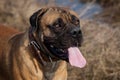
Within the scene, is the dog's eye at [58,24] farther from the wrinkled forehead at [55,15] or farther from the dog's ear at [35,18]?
the dog's ear at [35,18]

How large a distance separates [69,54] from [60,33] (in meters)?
0.27

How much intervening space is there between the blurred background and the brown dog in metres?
1.41

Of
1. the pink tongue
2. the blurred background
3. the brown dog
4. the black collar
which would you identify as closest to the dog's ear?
the brown dog

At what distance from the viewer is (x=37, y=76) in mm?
5984

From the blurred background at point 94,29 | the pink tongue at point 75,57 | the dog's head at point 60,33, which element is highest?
the dog's head at point 60,33

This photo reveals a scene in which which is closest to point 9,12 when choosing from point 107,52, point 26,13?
point 26,13

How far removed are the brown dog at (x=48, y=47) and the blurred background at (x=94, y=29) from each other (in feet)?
4.62

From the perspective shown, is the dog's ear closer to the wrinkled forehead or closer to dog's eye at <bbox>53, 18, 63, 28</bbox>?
the wrinkled forehead

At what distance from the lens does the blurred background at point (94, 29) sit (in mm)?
7469

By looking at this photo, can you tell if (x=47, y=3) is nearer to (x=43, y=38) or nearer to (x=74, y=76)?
(x=74, y=76)

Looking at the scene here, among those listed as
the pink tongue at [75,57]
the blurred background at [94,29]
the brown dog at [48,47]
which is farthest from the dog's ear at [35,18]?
the blurred background at [94,29]

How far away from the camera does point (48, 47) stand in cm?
588

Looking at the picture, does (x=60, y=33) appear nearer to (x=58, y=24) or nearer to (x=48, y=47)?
(x=58, y=24)

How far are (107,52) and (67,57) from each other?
2.00 m
